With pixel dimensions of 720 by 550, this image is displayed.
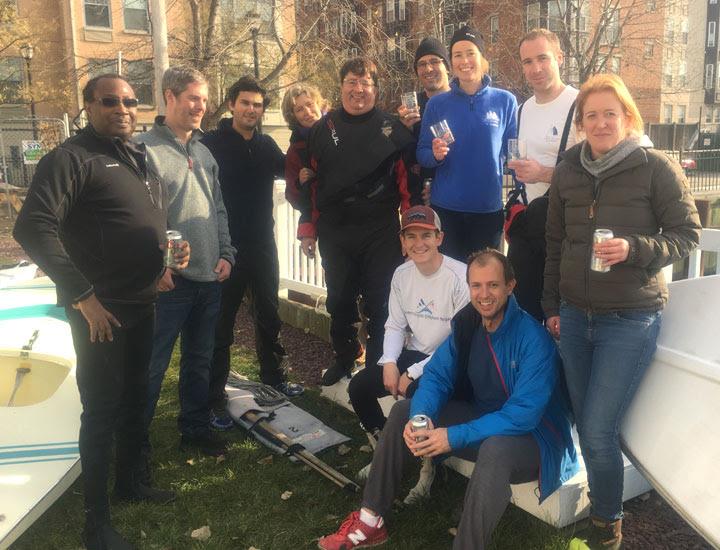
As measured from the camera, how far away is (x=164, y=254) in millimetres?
3297

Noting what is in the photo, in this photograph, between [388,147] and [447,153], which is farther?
[388,147]

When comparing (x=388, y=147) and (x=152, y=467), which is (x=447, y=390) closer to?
(x=388, y=147)

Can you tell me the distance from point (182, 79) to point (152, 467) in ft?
8.13

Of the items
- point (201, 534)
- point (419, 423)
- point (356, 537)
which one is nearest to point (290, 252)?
point (201, 534)

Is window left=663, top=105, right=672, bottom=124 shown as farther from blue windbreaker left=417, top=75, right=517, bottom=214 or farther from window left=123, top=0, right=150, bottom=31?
blue windbreaker left=417, top=75, right=517, bottom=214

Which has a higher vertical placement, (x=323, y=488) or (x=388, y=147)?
(x=388, y=147)

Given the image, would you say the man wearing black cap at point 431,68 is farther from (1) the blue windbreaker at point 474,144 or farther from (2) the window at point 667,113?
(2) the window at point 667,113

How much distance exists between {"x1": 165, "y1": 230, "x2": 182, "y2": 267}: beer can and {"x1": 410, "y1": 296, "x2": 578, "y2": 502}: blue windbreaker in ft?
4.73

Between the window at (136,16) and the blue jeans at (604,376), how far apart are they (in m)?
28.5

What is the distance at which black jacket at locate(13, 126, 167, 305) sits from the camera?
2756mm

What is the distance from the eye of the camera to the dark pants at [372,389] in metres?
3.80

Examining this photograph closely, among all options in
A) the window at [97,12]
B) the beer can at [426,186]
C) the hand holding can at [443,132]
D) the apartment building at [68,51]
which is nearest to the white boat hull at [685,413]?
the hand holding can at [443,132]

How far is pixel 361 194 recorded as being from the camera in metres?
4.32

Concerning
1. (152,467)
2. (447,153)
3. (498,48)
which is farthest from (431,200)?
(498,48)
